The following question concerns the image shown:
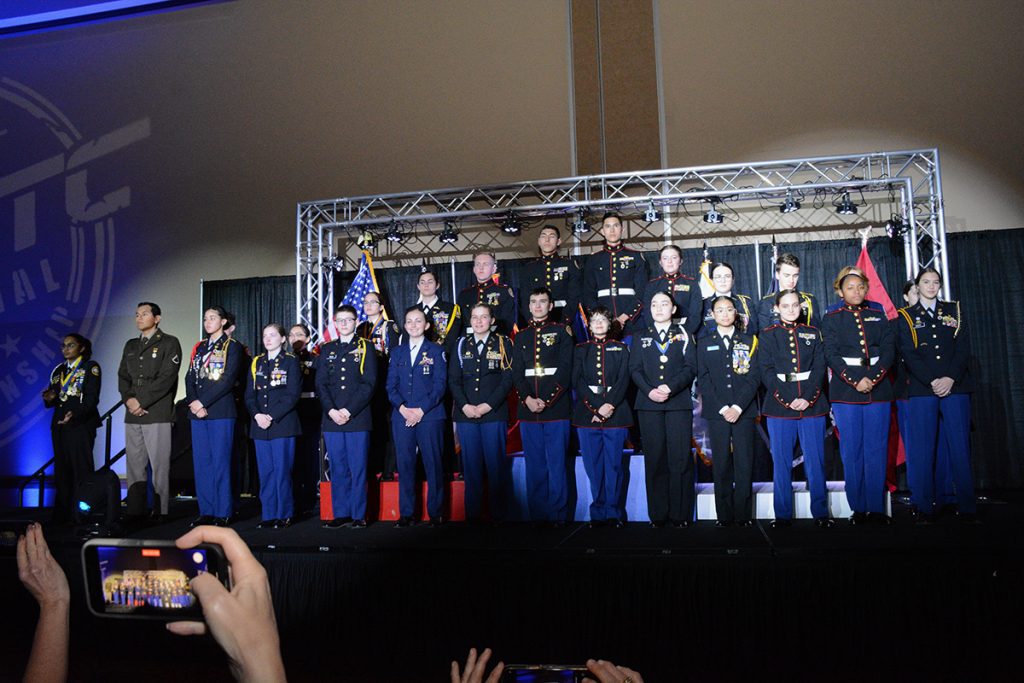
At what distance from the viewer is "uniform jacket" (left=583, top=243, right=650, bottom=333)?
6223mm

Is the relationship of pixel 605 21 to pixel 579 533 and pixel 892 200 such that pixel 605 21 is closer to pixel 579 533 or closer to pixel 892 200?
pixel 892 200

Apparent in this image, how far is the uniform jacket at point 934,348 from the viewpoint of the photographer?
190 inches

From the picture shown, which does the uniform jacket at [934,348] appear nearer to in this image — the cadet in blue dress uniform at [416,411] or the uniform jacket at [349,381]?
the cadet in blue dress uniform at [416,411]

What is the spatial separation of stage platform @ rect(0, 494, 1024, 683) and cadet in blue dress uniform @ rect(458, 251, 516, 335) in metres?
2.40

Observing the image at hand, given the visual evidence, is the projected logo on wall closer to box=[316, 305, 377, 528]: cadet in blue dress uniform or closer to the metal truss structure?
the metal truss structure

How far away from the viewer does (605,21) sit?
25.8 ft

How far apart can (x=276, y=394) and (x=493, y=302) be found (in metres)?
1.95

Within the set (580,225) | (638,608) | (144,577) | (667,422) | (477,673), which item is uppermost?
(580,225)

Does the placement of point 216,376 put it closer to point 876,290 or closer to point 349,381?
point 349,381

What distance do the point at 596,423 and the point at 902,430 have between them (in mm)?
2041

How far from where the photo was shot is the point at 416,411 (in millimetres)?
5215

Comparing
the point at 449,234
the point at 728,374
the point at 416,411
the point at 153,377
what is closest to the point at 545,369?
the point at 416,411

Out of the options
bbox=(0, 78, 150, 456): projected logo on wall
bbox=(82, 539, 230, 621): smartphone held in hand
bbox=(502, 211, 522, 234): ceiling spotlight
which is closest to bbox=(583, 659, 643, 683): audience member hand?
bbox=(82, 539, 230, 621): smartphone held in hand

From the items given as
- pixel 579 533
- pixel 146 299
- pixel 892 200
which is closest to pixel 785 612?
pixel 579 533
